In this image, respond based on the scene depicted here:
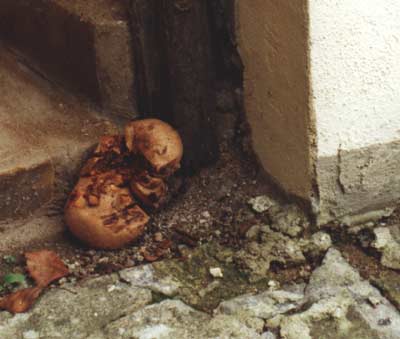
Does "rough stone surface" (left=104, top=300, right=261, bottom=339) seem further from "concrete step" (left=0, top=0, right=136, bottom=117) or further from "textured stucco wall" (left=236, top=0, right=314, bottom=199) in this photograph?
"concrete step" (left=0, top=0, right=136, bottom=117)

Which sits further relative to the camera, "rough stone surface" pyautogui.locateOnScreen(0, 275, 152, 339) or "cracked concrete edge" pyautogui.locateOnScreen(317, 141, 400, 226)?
"cracked concrete edge" pyautogui.locateOnScreen(317, 141, 400, 226)

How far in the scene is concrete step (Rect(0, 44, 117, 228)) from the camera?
289 centimetres

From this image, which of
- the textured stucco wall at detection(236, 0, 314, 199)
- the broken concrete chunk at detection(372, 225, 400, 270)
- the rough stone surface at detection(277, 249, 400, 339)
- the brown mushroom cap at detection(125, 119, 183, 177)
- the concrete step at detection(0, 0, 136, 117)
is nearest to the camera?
the rough stone surface at detection(277, 249, 400, 339)

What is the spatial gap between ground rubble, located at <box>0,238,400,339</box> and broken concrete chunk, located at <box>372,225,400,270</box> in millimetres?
112

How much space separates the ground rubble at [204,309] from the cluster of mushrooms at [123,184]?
0.16m

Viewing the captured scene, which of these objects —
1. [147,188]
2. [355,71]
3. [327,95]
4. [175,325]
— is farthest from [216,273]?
[355,71]

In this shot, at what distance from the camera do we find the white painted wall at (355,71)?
8.21ft

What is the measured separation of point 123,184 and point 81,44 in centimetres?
51

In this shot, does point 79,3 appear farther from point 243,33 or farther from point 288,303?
point 288,303

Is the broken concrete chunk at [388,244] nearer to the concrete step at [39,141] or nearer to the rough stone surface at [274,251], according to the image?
the rough stone surface at [274,251]

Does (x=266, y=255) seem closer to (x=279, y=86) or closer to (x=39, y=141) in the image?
(x=279, y=86)

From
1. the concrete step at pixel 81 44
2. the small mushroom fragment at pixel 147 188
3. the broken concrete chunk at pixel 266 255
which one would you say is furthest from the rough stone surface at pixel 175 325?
the concrete step at pixel 81 44

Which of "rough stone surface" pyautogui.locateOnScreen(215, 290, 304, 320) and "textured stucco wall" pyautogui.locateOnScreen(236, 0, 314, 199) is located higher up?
"textured stucco wall" pyautogui.locateOnScreen(236, 0, 314, 199)

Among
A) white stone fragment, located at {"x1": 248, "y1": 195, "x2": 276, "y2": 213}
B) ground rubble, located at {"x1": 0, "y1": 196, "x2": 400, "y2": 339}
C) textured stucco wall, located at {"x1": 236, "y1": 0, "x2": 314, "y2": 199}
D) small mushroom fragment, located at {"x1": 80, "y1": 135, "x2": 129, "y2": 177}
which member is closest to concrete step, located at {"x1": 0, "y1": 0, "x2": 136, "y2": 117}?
small mushroom fragment, located at {"x1": 80, "y1": 135, "x2": 129, "y2": 177}
